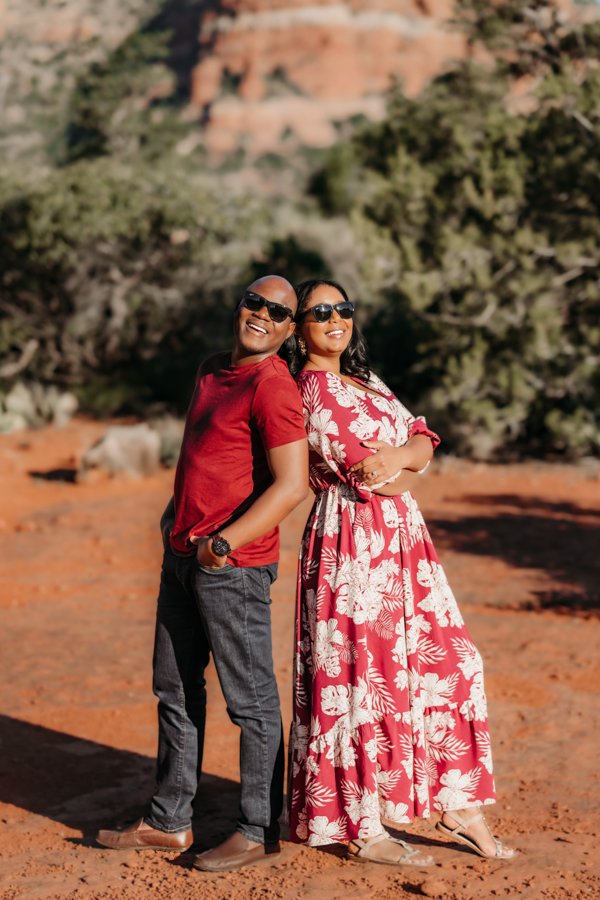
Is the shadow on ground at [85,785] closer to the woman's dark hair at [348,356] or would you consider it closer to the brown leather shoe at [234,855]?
the brown leather shoe at [234,855]

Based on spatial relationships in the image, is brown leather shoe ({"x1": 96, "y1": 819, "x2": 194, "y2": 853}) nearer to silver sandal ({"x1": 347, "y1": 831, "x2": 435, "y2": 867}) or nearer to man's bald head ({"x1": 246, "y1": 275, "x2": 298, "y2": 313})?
silver sandal ({"x1": 347, "y1": 831, "x2": 435, "y2": 867})

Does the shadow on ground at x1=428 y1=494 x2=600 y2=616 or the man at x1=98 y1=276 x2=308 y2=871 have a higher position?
the man at x1=98 y1=276 x2=308 y2=871

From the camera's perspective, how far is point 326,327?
2.80m

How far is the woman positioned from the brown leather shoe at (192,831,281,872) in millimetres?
117

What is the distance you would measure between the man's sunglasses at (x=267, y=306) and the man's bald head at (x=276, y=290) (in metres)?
0.02

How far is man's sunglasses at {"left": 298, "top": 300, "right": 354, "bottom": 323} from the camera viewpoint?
276cm

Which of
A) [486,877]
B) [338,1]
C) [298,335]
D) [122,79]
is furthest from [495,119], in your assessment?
[338,1]

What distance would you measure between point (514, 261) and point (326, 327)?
9978 mm

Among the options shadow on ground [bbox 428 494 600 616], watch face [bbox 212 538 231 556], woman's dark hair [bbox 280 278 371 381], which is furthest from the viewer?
shadow on ground [bbox 428 494 600 616]

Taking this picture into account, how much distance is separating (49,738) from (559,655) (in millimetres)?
2914

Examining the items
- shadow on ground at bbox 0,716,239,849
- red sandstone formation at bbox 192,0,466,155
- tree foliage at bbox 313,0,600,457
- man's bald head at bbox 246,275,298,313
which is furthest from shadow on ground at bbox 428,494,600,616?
red sandstone formation at bbox 192,0,466,155

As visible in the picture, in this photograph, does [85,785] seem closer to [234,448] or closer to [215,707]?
[215,707]

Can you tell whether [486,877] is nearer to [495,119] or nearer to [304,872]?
[304,872]

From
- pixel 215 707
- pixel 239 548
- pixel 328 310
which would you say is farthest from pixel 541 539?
pixel 239 548
